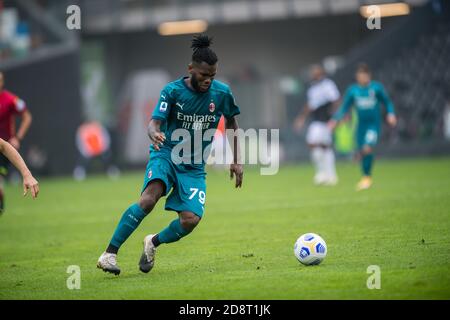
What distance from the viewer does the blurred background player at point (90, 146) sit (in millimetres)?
31938

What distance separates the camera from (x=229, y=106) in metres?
9.56

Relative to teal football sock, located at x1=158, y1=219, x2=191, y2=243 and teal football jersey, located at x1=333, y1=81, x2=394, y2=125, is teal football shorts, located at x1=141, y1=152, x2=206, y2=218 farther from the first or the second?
teal football jersey, located at x1=333, y1=81, x2=394, y2=125

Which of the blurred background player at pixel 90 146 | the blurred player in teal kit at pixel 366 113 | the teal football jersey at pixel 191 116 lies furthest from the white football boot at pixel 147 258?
the blurred background player at pixel 90 146

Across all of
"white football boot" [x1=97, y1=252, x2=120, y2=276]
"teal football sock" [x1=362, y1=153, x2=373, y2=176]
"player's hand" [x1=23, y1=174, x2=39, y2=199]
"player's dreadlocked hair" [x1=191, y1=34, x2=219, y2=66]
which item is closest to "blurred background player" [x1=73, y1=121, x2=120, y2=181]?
"teal football sock" [x1=362, y1=153, x2=373, y2=176]

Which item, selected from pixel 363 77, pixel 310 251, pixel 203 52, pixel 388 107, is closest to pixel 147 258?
pixel 310 251

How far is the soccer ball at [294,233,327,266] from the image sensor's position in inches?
360

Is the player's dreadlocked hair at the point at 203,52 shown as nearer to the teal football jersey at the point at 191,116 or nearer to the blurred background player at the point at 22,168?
the teal football jersey at the point at 191,116

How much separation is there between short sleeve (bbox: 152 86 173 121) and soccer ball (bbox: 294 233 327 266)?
1948 millimetres

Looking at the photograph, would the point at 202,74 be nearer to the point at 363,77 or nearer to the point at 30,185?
the point at 30,185

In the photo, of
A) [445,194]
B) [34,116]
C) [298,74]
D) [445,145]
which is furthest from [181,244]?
[298,74]

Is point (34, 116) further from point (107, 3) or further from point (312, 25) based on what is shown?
point (312, 25)

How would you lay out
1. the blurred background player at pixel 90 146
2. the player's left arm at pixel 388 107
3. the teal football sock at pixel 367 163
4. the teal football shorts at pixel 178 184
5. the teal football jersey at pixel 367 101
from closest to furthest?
the teal football shorts at pixel 178 184
the player's left arm at pixel 388 107
the teal football sock at pixel 367 163
the teal football jersey at pixel 367 101
the blurred background player at pixel 90 146

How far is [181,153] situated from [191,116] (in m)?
0.42
